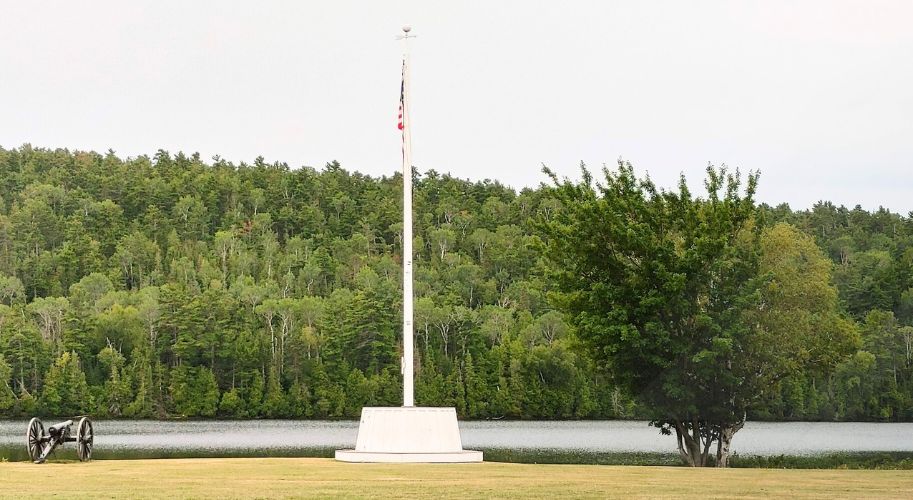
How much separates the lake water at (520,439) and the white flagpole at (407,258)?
20421 mm

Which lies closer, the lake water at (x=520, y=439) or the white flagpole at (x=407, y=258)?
the white flagpole at (x=407, y=258)

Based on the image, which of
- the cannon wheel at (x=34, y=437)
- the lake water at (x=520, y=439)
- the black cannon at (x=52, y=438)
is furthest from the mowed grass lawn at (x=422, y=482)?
the lake water at (x=520, y=439)

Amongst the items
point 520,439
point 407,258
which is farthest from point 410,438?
point 520,439

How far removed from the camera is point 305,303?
132500 mm

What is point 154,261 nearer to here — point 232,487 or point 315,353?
point 315,353

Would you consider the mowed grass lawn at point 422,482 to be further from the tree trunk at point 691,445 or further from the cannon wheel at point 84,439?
the tree trunk at point 691,445

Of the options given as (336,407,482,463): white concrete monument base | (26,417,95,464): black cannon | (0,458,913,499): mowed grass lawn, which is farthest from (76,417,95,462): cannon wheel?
(336,407,482,463): white concrete monument base

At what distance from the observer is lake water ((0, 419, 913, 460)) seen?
57.9 m

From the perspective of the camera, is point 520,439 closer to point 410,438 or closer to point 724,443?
point 724,443

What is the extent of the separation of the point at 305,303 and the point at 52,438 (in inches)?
4091

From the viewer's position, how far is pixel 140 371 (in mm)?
116438

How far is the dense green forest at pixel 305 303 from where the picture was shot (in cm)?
11056

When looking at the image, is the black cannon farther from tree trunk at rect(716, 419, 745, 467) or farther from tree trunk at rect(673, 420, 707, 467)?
tree trunk at rect(716, 419, 745, 467)

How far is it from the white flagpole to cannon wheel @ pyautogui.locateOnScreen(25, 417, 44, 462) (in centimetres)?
776
